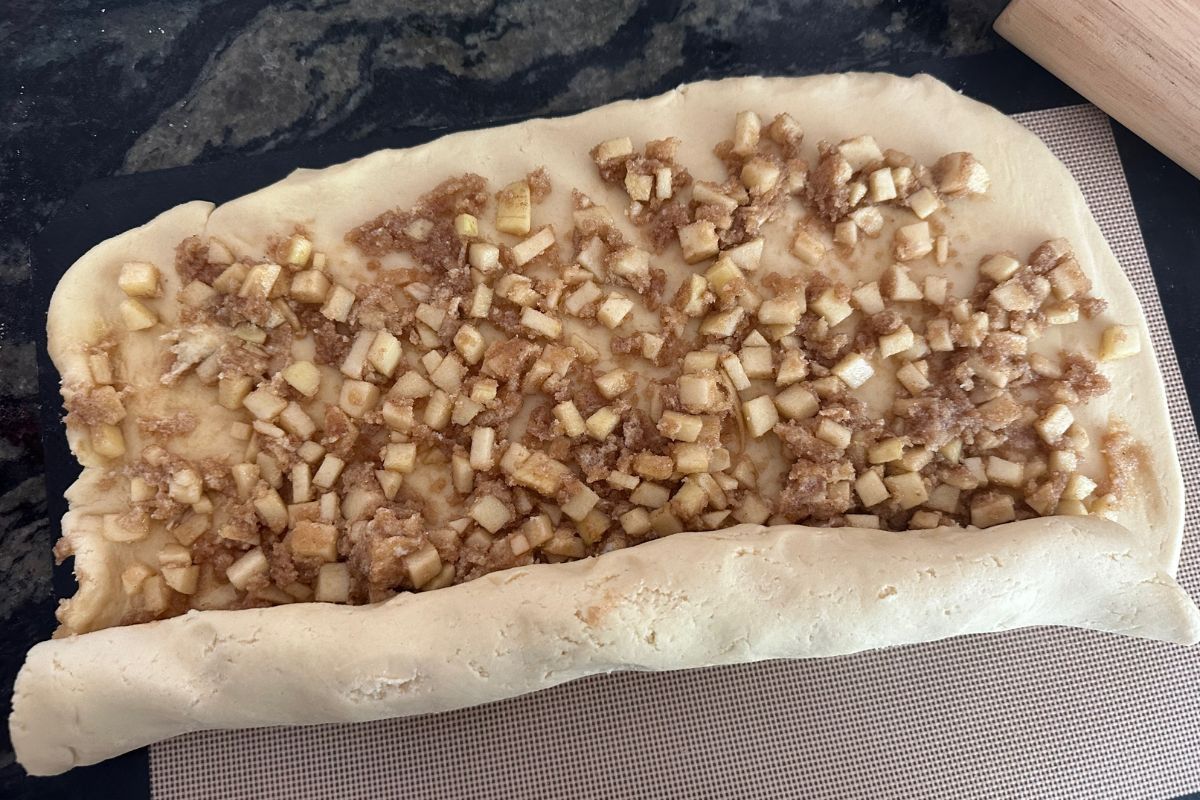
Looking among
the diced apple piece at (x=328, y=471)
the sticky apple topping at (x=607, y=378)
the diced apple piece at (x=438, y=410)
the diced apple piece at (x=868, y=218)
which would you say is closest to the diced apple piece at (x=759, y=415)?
the sticky apple topping at (x=607, y=378)

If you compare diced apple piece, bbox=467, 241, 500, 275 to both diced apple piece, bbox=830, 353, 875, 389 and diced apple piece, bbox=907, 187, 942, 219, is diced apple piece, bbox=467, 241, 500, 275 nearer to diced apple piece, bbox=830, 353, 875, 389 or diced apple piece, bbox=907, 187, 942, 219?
diced apple piece, bbox=830, 353, 875, 389

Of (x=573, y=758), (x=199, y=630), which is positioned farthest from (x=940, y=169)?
(x=199, y=630)

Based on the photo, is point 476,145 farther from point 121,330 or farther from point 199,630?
point 199,630

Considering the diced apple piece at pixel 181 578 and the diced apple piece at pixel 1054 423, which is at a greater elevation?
the diced apple piece at pixel 1054 423

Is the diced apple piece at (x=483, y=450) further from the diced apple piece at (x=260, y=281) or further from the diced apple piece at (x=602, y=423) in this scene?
the diced apple piece at (x=260, y=281)

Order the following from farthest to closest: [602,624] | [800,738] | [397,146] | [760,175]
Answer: [397,146]
[800,738]
[760,175]
[602,624]

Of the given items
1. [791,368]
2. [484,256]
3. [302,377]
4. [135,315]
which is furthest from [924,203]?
[135,315]

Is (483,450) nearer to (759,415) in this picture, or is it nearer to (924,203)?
(759,415)

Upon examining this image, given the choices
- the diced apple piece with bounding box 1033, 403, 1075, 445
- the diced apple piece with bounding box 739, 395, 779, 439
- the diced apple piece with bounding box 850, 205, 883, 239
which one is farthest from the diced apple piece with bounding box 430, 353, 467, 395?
the diced apple piece with bounding box 1033, 403, 1075, 445
